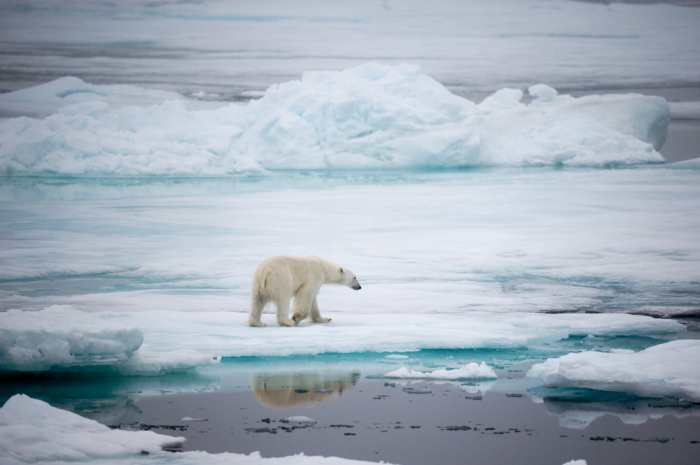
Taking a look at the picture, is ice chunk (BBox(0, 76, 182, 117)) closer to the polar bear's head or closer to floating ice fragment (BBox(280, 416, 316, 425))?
the polar bear's head

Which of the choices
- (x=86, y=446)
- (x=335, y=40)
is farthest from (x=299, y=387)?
(x=335, y=40)

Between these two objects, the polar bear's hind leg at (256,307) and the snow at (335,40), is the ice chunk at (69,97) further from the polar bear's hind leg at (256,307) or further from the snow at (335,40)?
the polar bear's hind leg at (256,307)

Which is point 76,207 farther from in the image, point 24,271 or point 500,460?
point 500,460

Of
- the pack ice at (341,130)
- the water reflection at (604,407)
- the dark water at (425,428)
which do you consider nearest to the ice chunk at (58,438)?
the dark water at (425,428)

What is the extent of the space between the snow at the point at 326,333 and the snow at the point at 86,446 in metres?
0.74

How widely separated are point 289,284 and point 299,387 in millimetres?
→ 852

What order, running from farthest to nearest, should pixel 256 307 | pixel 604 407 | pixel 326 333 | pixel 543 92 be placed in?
pixel 543 92, pixel 256 307, pixel 326 333, pixel 604 407

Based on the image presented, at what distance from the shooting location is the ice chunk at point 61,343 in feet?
10.3

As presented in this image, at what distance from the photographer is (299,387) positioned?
126 inches

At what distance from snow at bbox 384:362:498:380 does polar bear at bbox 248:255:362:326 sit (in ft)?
2.90

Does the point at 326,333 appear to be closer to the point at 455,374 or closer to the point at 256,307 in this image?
the point at 256,307

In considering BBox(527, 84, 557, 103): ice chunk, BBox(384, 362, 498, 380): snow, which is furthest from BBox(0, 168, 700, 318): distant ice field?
BBox(527, 84, 557, 103): ice chunk

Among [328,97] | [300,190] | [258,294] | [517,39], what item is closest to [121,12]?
[328,97]

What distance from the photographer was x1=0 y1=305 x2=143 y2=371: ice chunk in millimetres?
3137
